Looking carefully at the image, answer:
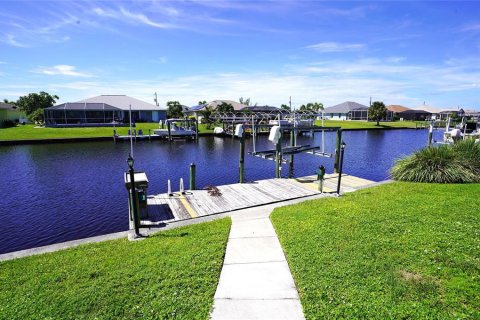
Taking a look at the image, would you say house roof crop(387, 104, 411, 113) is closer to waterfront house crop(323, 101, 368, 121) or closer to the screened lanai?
waterfront house crop(323, 101, 368, 121)

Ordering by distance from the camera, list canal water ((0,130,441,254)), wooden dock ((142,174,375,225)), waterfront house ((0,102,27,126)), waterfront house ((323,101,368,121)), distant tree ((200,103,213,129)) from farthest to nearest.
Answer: waterfront house ((323,101,368,121))
distant tree ((200,103,213,129))
waterfront house ((0,102,27,126))
canal water ((0,130,441,254))
wooden dock ((142,174,375,225))

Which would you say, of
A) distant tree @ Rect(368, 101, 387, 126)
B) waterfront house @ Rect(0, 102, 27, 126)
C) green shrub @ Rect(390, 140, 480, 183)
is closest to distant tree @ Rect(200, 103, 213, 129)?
waterfront house @ Rect(0, 102, 27, 126)

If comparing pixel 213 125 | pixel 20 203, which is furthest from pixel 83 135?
pixel 20 203

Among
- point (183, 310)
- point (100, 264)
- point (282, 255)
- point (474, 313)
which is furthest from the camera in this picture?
point (282, 255)

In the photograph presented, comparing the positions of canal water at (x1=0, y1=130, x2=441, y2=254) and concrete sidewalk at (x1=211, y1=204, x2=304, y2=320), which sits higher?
concrete sidewalk at (x1=211, y1=204, x2=304, y2=320)

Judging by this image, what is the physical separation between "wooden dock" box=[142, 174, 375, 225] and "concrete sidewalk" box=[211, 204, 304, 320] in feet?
10.2

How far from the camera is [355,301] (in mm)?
5383

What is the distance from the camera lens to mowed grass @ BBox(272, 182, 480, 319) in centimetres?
527

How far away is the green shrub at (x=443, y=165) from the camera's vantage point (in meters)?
14.7

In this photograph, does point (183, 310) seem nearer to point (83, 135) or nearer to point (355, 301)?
point (355, 301)

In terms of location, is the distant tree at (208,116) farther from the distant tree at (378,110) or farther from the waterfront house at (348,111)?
the waterfront house at (348,111)

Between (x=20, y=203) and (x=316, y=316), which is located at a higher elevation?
(x=316, y=316)

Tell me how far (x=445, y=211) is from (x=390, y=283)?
574 centimetres

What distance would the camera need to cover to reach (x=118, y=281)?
6227mm
